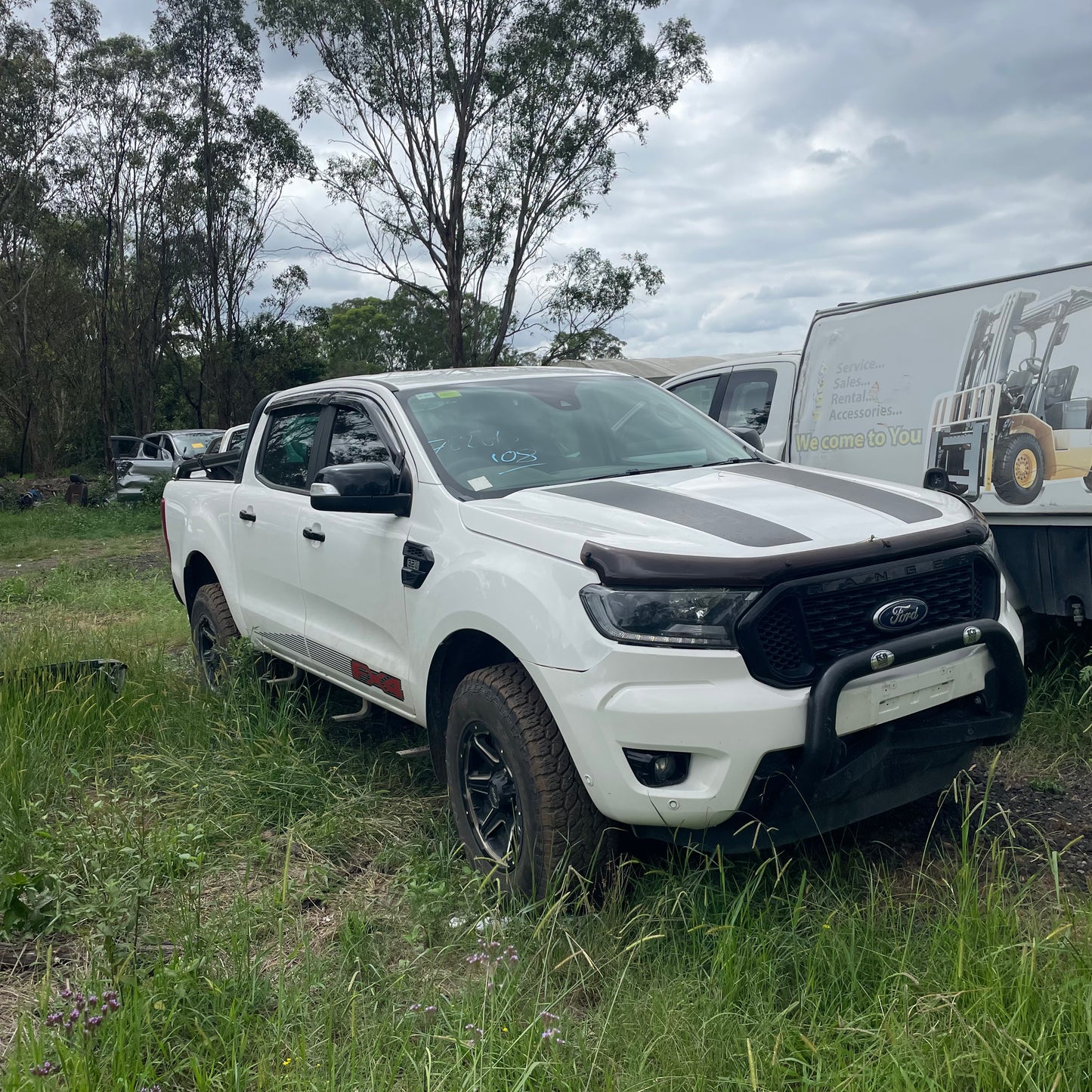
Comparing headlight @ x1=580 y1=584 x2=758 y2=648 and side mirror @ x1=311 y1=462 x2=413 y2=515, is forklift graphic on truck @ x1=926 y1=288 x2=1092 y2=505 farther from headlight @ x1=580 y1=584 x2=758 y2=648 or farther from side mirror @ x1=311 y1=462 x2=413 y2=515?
side mirror @ x1=311 y1=462 x2=413 y2=515

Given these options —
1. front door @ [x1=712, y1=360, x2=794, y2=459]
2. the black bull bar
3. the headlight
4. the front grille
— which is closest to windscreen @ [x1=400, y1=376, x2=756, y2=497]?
the headlight

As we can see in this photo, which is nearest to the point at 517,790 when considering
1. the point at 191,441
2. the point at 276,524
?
the point at 276,524

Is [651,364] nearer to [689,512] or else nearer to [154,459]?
[154,459]

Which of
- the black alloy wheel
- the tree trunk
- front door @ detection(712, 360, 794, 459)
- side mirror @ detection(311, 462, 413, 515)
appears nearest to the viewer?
the black alloy wheel

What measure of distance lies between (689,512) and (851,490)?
0.68 metres

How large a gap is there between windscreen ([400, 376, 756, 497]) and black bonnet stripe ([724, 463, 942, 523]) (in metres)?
0.28

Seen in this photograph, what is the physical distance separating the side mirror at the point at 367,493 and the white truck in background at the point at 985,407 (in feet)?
8.28

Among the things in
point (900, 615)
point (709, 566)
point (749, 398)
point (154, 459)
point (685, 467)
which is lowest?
point (900, 615)

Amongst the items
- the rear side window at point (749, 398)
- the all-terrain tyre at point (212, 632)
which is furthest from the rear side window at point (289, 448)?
the rear side window at point (749, 398)

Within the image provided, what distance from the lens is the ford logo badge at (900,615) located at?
9.97 feet

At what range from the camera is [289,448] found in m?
5.20

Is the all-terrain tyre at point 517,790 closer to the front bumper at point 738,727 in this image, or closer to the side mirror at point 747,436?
the front bumper at point 738,727

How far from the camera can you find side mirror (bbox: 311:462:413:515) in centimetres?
375

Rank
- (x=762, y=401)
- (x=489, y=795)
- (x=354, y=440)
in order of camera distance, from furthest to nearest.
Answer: (x=762, y=401)
(x=354, y=440)
(x=489, y=795)
